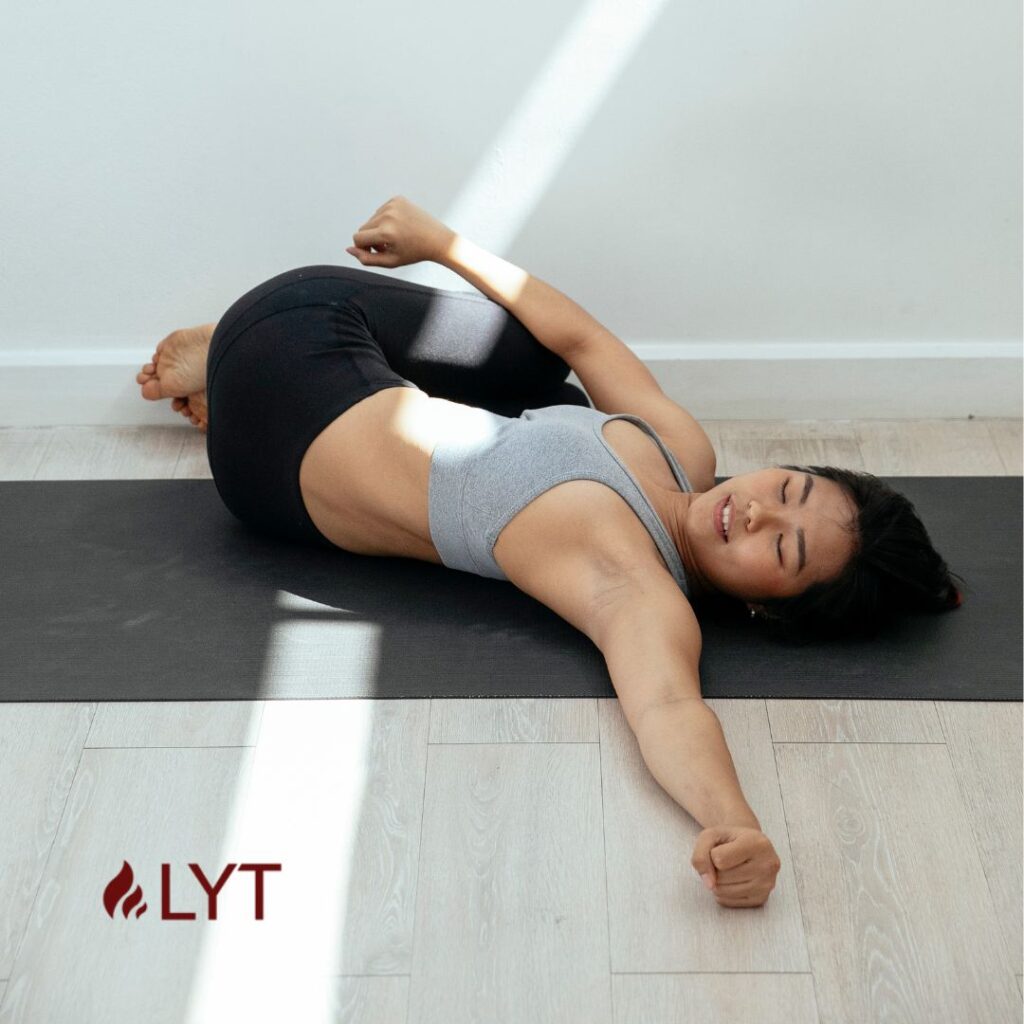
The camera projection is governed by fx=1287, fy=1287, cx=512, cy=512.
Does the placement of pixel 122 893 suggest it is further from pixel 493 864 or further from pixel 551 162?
pixel 551 162

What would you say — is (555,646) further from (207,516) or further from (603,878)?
(207,516)

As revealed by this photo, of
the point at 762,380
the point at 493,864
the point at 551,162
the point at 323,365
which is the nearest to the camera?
the point at 493,864

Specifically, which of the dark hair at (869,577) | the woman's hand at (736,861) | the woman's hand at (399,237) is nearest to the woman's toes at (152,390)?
the woman's hand at (399,237)

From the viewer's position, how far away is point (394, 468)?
2166 mm

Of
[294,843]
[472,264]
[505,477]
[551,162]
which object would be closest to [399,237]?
[472,264]

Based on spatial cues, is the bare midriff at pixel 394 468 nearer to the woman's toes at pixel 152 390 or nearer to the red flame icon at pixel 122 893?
the woman's toes at pixel 152 390

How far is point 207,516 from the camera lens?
2.51 meters

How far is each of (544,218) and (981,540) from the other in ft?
3.58

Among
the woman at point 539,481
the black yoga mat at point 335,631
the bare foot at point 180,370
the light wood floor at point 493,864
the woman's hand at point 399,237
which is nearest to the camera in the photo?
the light wood floor at point 493,864

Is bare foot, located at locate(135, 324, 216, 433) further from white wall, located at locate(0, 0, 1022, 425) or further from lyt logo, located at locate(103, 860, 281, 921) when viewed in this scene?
lyt logo, located at locate(103, 860, 281, 921)

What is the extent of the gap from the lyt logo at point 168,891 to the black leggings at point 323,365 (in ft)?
2.40

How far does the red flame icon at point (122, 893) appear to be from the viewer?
1657 millimetres

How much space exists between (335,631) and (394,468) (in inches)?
11.5

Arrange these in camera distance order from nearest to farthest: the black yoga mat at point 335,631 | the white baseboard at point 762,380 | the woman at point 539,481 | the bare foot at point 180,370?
the woman at point 539,481 < the black yoga mat at point 335,631 < the bare foot at point 180,370 < the white baseboard at point 762,380
